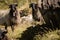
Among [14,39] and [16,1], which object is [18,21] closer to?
[14,39]

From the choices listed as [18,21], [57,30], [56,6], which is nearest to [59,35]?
[57,30]

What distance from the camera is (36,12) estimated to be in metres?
18.5

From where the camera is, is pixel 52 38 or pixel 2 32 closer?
pixel 52 38

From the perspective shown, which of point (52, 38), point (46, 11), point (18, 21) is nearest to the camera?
point (52, 38)

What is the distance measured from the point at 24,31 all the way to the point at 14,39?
1314mm

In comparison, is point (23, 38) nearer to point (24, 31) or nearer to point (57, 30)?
point (24, 31)

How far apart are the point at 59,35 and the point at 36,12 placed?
17.7 feet

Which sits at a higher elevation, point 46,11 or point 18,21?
point 46,11

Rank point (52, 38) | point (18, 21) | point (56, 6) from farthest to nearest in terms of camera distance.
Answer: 1. point (18, 21)
2. point (56, 6)
3. point (52, 38)

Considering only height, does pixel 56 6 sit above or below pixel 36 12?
above

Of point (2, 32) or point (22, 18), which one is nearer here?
point (2, 32)

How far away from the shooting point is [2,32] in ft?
48.5

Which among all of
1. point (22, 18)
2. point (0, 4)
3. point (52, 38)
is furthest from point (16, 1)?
point (52, 38)

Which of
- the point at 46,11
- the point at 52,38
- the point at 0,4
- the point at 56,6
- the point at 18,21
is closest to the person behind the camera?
the point at 52,38
